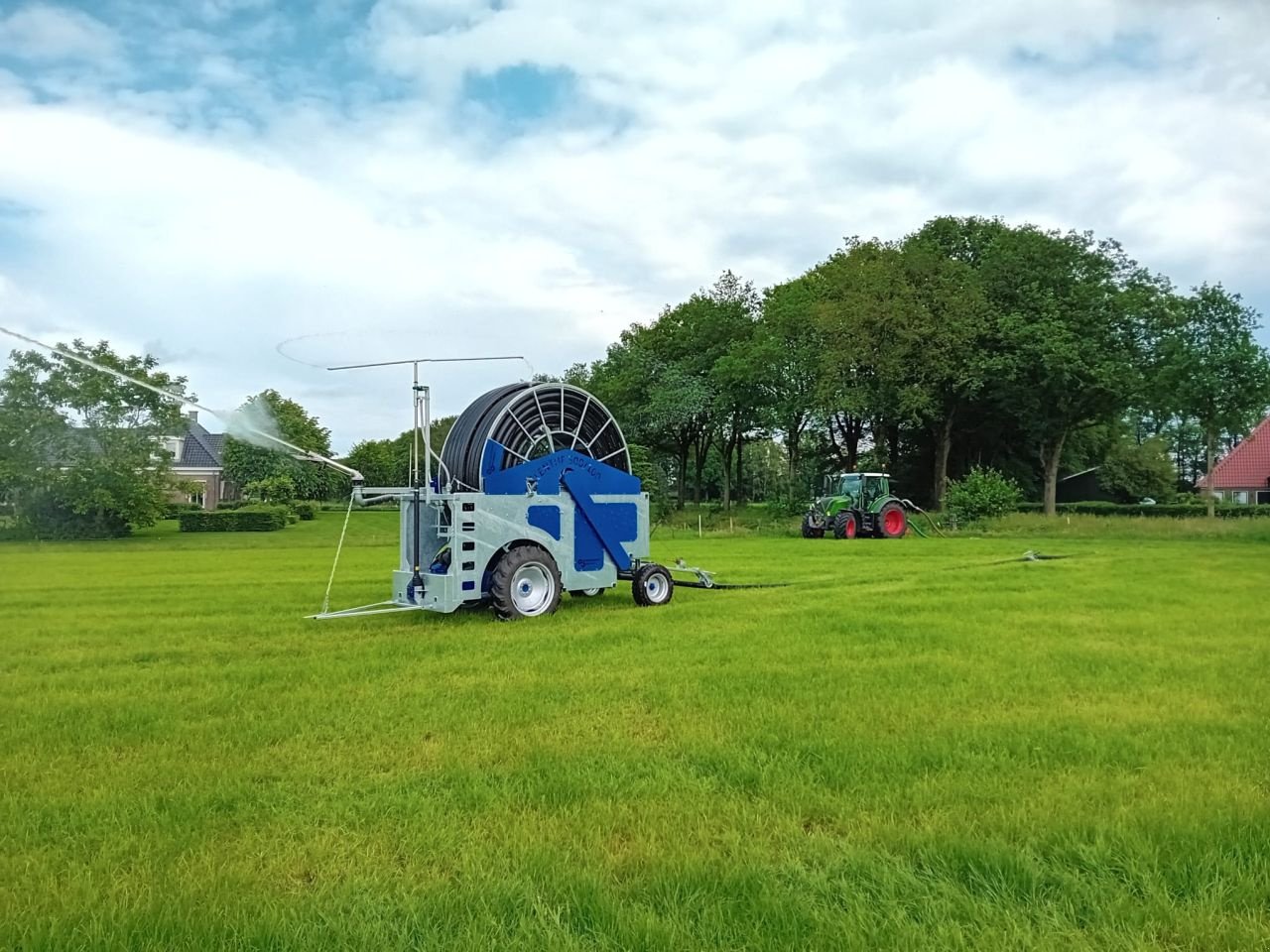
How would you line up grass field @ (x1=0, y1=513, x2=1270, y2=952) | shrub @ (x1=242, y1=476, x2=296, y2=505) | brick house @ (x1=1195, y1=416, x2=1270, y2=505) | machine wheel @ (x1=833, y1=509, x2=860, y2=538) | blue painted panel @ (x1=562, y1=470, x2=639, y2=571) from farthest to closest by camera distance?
brick house @ (x1=1195, y1=416, x2=1270, y2=505) → shrub @ (x1=242, y1=476, x2=296, y2=505) → machine wheel @ (x1=833, y1=509, x2=860, y2=538) → blue painted panel @ (x1=562, y1=470, x2=639, y2=571) → grass field @ (x1=0, y1=513, x2=1270, y2=952)

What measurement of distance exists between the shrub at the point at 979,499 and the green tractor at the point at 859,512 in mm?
5812

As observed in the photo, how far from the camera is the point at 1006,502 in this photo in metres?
35.9

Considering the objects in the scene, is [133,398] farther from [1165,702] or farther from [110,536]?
[1165,702]

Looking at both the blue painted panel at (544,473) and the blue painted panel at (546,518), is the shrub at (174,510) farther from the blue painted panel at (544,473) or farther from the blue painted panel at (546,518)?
the blue painted panel at (546,518)

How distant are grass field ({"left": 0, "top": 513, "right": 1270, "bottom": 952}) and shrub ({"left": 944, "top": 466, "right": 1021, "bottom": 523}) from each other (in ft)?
84.3

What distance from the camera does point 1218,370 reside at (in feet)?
104

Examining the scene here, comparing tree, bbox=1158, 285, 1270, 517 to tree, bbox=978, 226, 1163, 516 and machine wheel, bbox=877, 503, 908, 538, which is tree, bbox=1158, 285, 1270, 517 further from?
machine wheel, bbox=877, 503, 908, 538

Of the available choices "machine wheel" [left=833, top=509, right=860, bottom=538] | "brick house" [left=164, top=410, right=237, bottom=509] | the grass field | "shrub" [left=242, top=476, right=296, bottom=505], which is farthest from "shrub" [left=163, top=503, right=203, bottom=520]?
the grass field

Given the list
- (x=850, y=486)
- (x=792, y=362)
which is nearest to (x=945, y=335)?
(x=792, y=362)

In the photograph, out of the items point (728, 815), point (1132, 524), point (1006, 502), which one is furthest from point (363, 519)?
point (728, 815)

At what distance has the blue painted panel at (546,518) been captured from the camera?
11.4 meters

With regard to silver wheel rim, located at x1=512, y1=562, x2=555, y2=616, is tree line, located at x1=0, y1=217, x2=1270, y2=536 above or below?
above

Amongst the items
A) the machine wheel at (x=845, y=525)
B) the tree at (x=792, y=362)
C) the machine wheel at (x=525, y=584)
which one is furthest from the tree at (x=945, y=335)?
the machine wheel at (x=525, y=584)

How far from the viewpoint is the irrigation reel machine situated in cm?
1077
